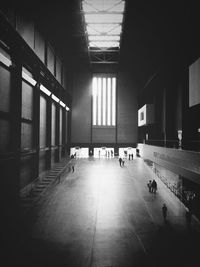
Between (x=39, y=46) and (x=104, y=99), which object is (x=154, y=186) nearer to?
(x=39, y=46)

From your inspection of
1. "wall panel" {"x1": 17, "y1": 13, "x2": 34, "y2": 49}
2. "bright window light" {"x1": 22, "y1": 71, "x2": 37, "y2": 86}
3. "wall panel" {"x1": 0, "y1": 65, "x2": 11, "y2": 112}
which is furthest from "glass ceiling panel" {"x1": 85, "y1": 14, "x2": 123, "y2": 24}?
"wall panel" {"x1": 0, "y1": 65, "x2": 11, "y2": 112}

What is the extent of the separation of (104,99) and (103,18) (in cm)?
1672

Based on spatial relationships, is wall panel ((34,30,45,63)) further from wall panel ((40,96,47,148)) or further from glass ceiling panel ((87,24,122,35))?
glass ceiling panel ((87,24,122,35))

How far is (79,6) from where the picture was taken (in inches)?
826

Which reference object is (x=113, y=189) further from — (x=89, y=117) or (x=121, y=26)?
(x=89, y=117)

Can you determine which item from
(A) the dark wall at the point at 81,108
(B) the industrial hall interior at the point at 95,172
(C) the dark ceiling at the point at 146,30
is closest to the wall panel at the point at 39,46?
(B) the industrial hall interior at the point at 95,172

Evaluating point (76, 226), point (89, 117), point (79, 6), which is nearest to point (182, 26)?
point (79, 6)

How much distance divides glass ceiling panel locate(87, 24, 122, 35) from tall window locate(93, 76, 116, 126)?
11975mm

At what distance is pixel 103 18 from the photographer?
82.6 ft

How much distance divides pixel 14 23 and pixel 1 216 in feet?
35.3

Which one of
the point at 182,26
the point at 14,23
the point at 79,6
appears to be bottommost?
the point at 14,23

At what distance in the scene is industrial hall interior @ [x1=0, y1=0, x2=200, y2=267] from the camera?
29.6 ft

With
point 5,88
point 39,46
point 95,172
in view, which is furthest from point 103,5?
point 95,172

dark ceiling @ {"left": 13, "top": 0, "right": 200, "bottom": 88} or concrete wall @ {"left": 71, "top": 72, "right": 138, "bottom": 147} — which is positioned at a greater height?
dark ceiling @ {"left": 13, "top": 0, "right": 200, "bottom": 88}
